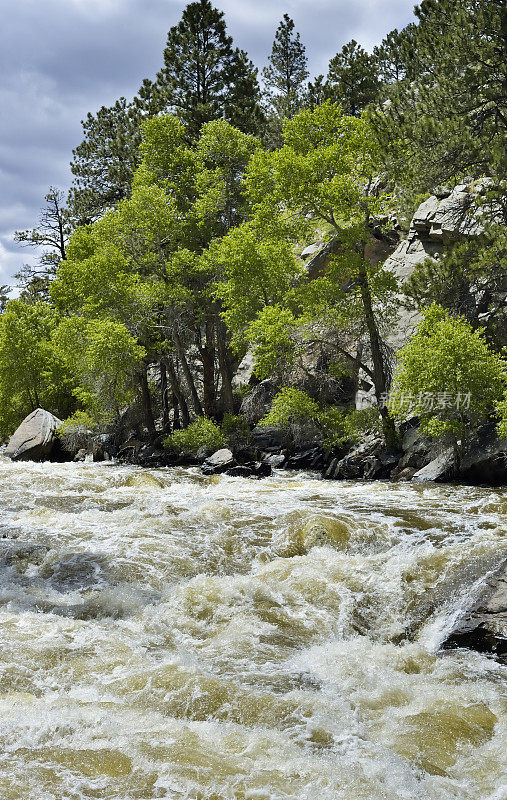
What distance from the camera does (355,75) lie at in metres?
36.1

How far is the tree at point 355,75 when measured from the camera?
35.8 meters

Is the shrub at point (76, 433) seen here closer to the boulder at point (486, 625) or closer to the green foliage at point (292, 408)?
the green foliage at point (292, 408)

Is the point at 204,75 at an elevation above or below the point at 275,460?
above

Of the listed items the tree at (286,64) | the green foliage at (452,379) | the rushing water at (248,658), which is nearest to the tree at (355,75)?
the tree at (286,64)

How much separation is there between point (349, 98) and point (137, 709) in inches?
1507

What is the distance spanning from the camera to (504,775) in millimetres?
4059

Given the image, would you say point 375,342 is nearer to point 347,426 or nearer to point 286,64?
point 347,426

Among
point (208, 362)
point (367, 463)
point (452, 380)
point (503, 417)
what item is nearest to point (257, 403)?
point (208, 362)

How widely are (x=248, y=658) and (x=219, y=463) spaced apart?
13.5 meters

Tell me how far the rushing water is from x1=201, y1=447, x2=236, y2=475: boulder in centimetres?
749

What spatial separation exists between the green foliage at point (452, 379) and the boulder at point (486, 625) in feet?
25.2

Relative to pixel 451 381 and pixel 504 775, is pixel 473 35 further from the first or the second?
pixel 504 775

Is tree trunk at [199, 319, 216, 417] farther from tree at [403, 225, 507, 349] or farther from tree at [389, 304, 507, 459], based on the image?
tree at [389, 304, 507, 459]

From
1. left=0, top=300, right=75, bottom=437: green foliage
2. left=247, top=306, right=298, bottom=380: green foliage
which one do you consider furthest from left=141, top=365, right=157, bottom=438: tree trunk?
left=247, top=306, right=298, bottom=380: green foliage
